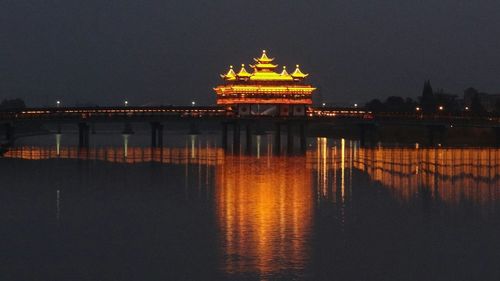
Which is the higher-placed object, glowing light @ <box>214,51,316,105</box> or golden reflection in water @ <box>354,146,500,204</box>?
glowing light @ <box>214,51,316,105</box>

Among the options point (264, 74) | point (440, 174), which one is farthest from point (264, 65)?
point (440, 174)

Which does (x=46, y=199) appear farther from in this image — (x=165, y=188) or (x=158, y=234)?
(x=158, y=234)

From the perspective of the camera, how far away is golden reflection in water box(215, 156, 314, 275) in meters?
34.0

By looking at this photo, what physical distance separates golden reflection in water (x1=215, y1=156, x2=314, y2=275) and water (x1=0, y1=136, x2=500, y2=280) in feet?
0.25

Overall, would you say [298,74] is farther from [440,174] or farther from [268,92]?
[440,174]

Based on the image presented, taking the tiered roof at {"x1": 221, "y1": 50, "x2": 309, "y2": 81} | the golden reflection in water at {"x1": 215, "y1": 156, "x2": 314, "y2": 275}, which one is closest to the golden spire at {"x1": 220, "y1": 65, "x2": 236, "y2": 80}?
the tiered roof at {"x1": 221, "y1": 50, "x2": 309, "y2": 81}

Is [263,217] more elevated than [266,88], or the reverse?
[266,88]

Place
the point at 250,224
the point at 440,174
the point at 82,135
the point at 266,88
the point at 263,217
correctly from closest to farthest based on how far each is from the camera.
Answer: the point at 250,224 → the point at 263,217 → the point at 440,174 → the point at 82,135 → the point at 266,88

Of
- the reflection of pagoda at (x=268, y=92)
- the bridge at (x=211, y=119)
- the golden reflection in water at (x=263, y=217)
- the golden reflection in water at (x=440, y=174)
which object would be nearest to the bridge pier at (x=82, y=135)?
the bridge at (x=211, y=119)

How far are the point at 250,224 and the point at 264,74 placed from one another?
102m

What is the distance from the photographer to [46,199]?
175 feet

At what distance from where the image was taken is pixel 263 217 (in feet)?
147

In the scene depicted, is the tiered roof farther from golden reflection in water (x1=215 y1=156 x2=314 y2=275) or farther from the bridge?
golden reflection in water (x1=215 y1=156 x2=314 y2=275)

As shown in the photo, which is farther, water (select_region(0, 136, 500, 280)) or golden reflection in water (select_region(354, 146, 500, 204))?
golden reflection in water (select_region(354, 146, 500, 204))
